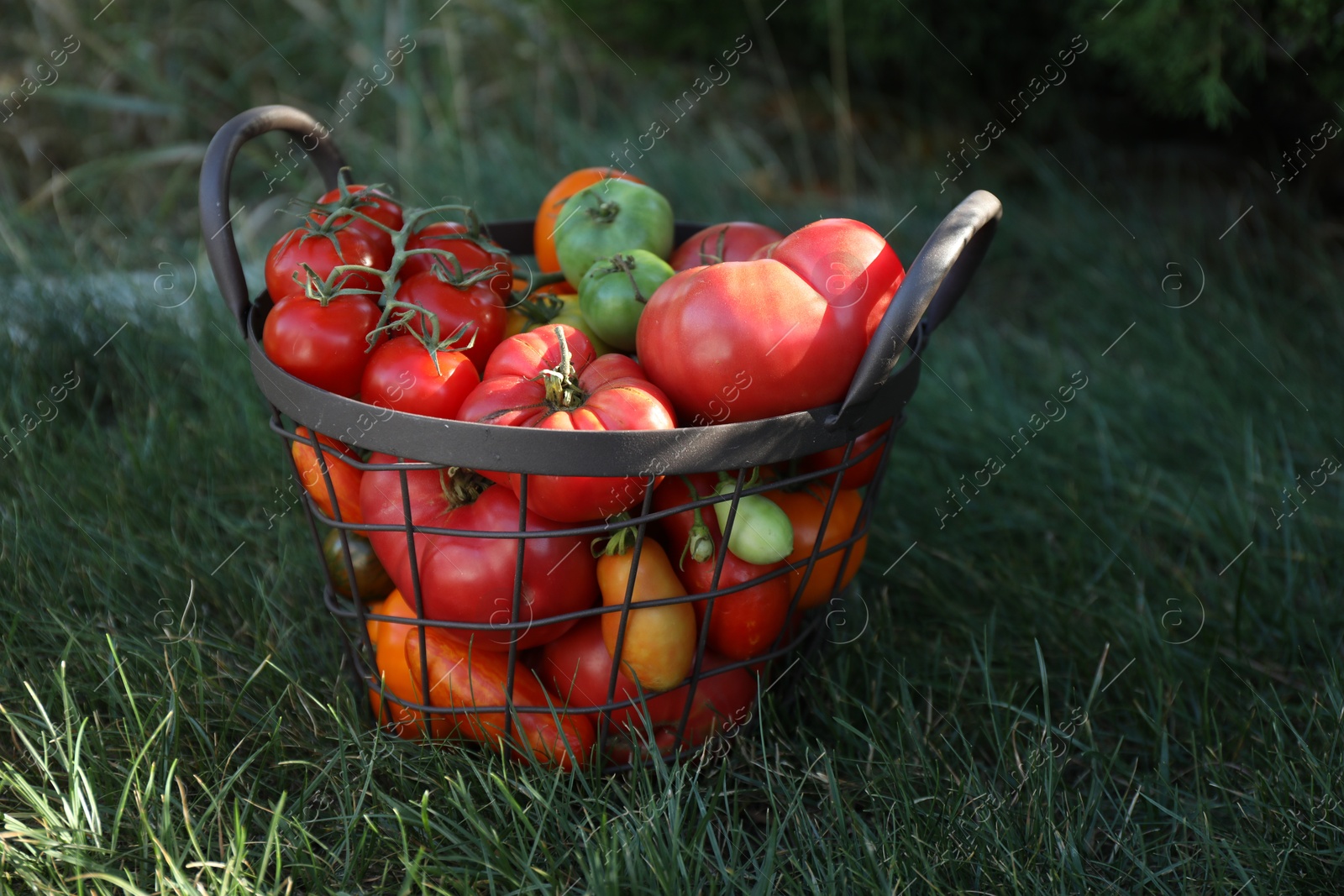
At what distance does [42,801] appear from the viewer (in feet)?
3.56

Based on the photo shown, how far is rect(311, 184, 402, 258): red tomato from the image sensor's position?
4.47ft

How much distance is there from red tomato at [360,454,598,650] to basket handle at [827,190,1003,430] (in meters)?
0.34

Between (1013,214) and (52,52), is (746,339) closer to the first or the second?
(1013,214)

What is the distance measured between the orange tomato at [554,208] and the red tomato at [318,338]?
38 centimetres

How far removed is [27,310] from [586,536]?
1.79 m

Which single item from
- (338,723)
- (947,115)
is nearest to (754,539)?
(338,723)

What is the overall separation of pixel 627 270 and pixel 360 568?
52 centimetres

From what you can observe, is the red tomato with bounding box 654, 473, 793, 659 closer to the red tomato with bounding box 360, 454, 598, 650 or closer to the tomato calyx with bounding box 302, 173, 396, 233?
the red tomato with bounding box 360, 454, 598, 650

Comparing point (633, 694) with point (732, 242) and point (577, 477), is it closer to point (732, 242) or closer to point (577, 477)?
point (577, 477)

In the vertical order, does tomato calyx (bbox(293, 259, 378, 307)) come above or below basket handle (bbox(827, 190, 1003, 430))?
above

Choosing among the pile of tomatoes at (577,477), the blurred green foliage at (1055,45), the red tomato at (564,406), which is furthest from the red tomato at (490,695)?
the blurred green foliage at (1055,45)

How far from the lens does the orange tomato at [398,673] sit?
50.5 inches

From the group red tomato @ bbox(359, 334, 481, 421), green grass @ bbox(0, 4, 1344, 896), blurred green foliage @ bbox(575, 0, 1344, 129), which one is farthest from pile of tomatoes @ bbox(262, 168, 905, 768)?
blurred green foliage @ bbox(575, 0, 1344, 129)

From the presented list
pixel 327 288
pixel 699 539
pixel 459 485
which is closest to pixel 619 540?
pixel 699 539
